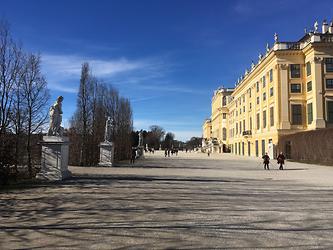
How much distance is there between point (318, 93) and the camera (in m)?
49.4

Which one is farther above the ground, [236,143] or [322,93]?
[322,93]

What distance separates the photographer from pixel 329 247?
19.0 feet

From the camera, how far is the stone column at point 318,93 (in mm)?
49250

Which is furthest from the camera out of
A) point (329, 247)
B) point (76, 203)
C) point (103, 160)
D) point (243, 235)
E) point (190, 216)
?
point (103, 160)

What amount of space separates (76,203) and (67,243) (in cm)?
407

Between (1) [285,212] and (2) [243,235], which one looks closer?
(2) [243,235]

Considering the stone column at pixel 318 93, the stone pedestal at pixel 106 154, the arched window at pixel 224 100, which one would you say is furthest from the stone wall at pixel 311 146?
the arched window at pixel 224 100

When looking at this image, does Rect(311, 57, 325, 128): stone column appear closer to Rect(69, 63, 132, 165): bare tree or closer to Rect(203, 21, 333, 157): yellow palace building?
Rect(203, 21, 333, 157): yellow palace building

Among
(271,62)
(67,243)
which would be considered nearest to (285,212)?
(67,243)

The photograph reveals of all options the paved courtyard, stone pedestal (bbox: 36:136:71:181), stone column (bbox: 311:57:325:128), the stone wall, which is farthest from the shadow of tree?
stone column (bbox: 311:57:325:128)

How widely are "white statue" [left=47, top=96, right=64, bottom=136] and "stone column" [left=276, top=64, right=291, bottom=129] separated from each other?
42.2 m

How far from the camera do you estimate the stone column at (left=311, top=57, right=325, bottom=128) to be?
49250mm

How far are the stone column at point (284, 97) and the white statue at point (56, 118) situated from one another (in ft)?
138

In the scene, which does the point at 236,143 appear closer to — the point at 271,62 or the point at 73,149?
the point at 271,62
